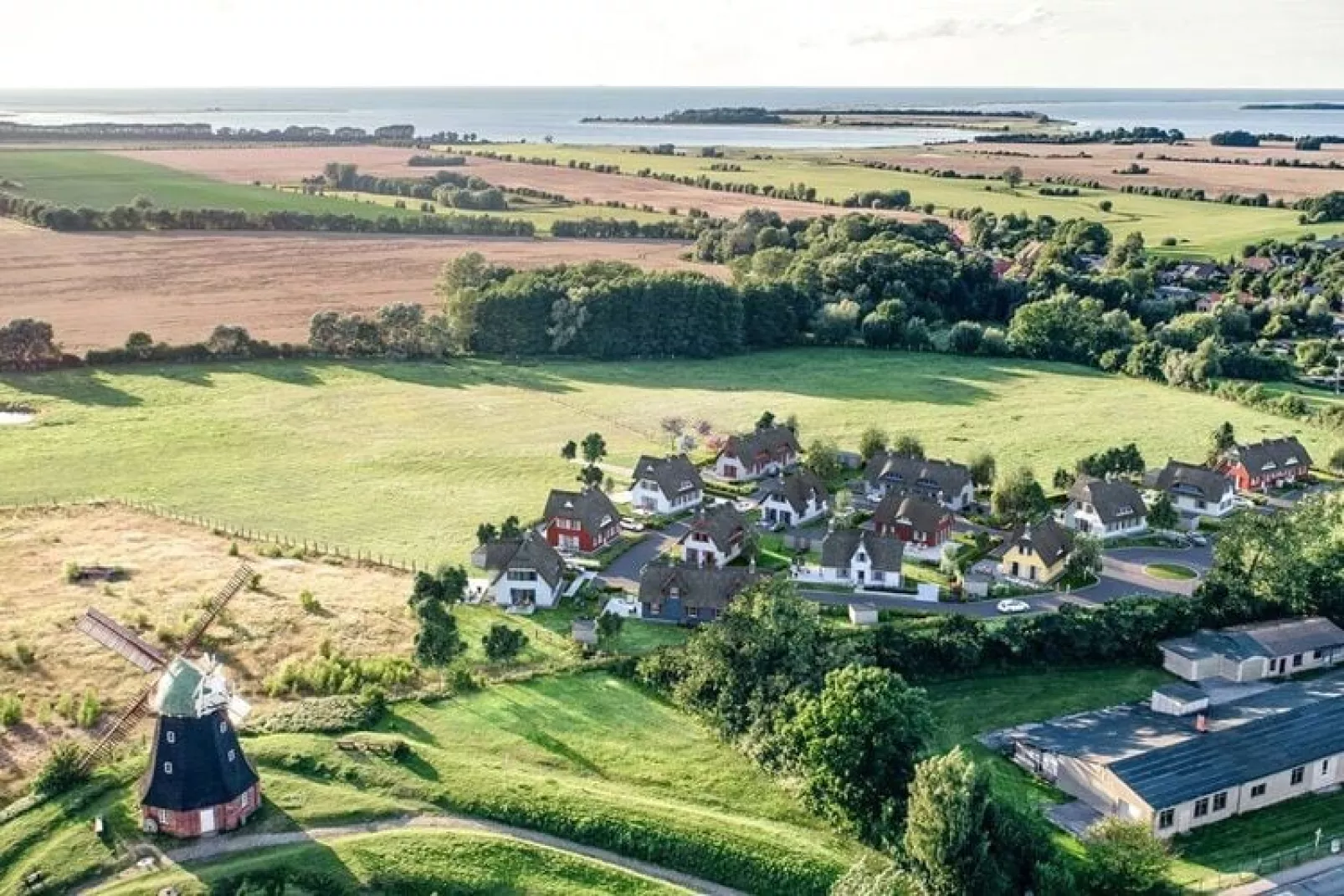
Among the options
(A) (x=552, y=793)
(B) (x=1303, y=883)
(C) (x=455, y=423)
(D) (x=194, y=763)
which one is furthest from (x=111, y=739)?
(C) (x=455, y=423)

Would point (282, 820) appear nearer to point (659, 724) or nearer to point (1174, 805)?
point (659, 724)

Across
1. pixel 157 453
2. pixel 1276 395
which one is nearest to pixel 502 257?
pixel 157 453

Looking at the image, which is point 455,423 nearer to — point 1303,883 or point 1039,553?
point 1039,553

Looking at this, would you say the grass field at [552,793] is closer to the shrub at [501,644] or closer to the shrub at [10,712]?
the shrub at [501,644]

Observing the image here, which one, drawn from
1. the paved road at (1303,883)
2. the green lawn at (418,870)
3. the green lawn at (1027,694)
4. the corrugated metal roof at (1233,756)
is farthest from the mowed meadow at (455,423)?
the paved road at (1303,883)

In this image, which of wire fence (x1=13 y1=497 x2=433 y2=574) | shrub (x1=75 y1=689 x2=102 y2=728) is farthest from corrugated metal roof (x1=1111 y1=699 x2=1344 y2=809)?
shrub (x1=75 y1=689 x2=102 y2=728)

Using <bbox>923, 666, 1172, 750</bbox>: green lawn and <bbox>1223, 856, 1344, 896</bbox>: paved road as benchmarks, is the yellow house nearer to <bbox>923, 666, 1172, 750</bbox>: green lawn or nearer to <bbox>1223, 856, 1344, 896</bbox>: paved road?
<bbox>923, 666, 1172, 750</bbox>: green lawn
